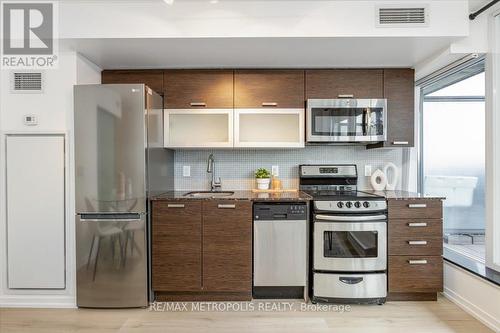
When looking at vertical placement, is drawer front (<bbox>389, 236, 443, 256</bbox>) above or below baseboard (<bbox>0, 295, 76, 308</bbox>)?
above

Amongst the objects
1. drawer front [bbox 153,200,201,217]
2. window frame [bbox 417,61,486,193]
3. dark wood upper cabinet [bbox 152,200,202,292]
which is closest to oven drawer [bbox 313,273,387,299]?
dark wood upper cabinet [bbox 152,200,202,292]

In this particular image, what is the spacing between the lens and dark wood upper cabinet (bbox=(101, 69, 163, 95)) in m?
3.11

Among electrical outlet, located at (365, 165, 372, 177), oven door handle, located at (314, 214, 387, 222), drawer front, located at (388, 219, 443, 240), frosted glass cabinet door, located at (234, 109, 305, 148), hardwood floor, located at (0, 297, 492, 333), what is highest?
frosted glass cabinet door, located at (234, 109, 305, 148)

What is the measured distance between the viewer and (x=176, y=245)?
2725 millimetres

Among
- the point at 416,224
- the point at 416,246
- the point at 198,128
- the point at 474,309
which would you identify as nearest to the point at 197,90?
the point at 198,128

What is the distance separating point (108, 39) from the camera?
247 cm

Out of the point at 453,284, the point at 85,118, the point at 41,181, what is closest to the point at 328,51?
the point at 85,118

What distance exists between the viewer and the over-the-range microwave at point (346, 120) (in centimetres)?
Result: 304

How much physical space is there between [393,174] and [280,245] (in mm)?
1565

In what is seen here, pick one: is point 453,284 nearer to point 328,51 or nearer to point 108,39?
point 328,51

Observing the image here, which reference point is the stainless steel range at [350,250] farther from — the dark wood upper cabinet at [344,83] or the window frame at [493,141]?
the dark wood upper cabinet at [344,83]

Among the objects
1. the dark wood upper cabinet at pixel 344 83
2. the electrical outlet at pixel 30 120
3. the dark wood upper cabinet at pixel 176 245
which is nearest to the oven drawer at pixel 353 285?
the dark wood upper cabinet at pixel 176 245

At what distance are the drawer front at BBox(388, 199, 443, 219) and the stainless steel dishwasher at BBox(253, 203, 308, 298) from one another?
794 millimetres

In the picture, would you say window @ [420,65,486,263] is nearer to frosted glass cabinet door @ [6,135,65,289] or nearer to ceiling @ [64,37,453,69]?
ceiling @ [64,37,453,69]
